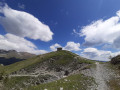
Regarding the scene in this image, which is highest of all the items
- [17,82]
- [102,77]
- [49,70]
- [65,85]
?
[49,70]

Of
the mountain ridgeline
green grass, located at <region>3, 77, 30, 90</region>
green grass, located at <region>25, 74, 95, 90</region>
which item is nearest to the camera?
green grass, located at <region>25, 74, 95, 90</region>

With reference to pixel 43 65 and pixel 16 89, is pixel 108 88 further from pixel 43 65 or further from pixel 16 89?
pixel 43 65

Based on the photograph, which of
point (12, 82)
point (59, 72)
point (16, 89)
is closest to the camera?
point (16, 89)

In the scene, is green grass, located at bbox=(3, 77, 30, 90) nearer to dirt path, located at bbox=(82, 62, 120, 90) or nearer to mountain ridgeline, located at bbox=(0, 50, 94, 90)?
mountain ridgeline, located at bbox=(0, 50, 94, 90)

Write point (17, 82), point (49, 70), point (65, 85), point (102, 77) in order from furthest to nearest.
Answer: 1. point (49, 70)
2. point (17, 82)
3. point (102, 77)
4. point (65, 85)

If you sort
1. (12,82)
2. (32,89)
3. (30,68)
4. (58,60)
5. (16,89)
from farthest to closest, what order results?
1. (58,60)
2. (30,68)
3. (12,82)
4. (16,89)
5. (32,89)

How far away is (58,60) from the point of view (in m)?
61.6

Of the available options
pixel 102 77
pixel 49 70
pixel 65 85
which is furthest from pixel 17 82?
pixel 102 77

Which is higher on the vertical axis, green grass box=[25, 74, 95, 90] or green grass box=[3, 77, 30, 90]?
green grass box=[25, 74, 95, 90]

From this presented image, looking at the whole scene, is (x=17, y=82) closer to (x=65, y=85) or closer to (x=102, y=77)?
(x=65, y=85)

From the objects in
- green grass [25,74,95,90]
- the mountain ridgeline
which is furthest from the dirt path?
the mountain ridgeline

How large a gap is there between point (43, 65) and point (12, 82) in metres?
22.9

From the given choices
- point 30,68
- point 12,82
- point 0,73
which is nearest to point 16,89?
point 12,82

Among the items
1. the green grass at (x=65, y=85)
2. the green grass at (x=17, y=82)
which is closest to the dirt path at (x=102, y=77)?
the green grass at (x=65, y=85)
